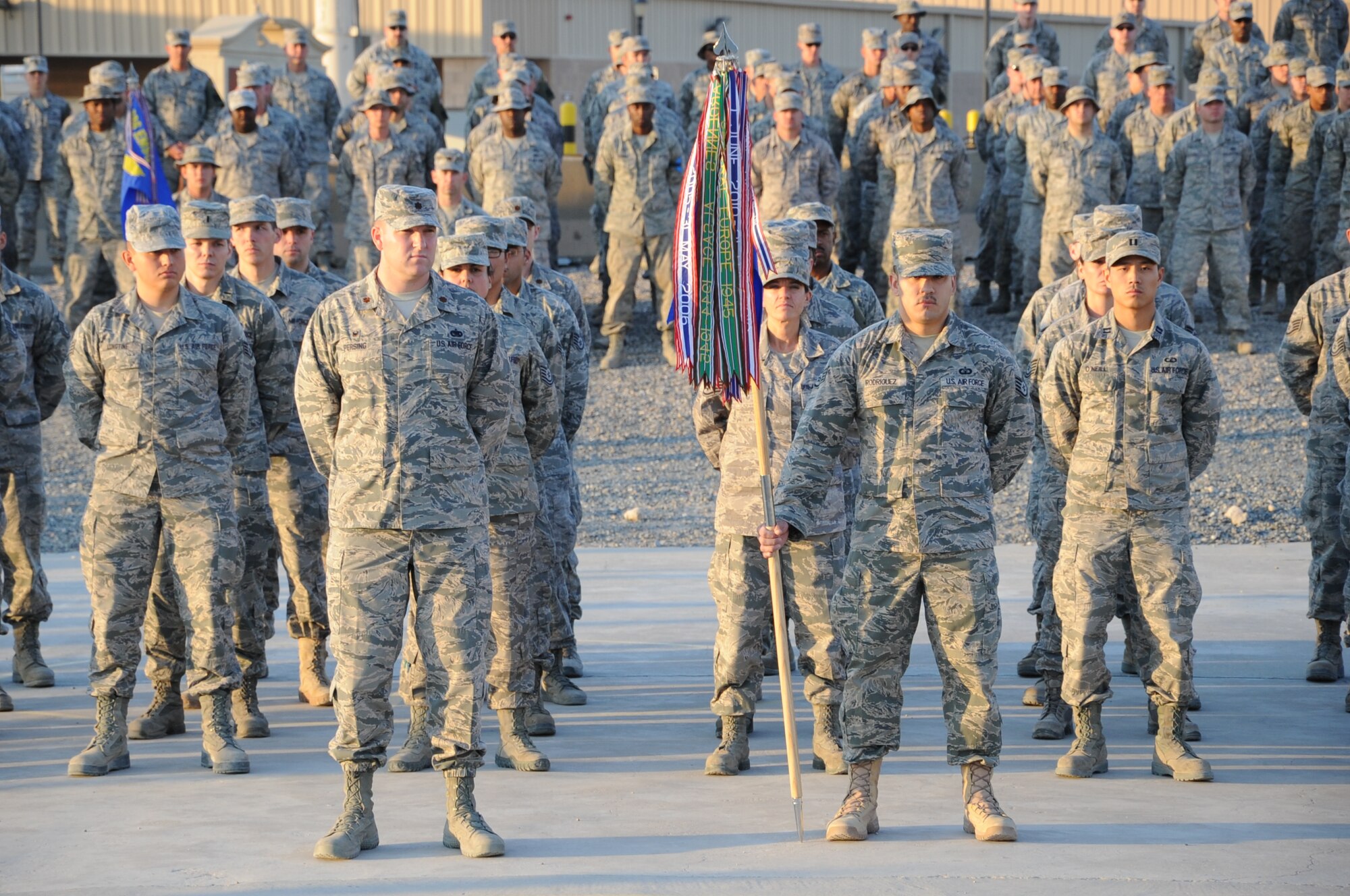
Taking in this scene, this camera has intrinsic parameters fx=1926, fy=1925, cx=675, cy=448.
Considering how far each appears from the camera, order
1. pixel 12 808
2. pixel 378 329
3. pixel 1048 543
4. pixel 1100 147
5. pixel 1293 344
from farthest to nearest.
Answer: pixel 1100 147 < pixel 1293 344 < pixel 1048 543 < pixel 12 808 < pixel 378 329

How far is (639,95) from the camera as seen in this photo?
1683 centimetres

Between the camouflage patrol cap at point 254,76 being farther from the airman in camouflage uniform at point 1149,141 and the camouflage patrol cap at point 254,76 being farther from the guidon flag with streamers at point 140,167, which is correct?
the airman in camouflage uniform at point 1149,141

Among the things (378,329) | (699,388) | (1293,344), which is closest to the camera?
(378,329)

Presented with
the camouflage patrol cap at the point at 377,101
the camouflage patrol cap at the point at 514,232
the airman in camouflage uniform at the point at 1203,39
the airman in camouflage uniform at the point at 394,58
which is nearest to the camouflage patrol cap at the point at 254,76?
the camouflage patrol cap at the point at 377,101

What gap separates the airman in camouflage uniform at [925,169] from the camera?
666 inches

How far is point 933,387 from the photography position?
6.73 meters

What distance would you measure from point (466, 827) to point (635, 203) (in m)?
11.0

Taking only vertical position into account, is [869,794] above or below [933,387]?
below

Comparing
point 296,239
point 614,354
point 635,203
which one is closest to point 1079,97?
point 635,203

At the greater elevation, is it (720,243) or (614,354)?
(720,243)

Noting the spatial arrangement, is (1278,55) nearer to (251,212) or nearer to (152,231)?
(251,212)

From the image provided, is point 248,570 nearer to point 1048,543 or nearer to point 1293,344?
point 1048,543

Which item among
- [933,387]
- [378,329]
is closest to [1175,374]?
[933,387]

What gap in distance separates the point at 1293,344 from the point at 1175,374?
79.3 inches
